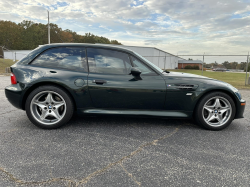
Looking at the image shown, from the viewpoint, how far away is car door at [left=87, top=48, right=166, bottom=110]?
3.08 meters

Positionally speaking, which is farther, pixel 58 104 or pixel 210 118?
pixel 210 118

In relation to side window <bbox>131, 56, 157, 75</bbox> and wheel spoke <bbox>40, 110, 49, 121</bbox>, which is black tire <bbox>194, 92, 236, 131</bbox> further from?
wheel spoke <bbox>40, 110, 49, 121</bbox>

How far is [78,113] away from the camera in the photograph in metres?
3.20

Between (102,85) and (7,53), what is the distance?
53584mm

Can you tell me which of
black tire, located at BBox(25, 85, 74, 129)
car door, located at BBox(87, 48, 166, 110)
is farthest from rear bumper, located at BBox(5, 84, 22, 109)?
car door, located at BBox(87, 48, 166, 110)

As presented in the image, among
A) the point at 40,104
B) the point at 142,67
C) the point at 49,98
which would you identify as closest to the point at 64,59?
the point at 49,98

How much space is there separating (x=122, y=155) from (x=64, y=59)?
199 centimetres

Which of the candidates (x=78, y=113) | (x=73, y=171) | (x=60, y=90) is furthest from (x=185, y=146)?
(x=60, y=90)

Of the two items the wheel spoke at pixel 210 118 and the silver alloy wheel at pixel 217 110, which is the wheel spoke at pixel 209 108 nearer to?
the silver alloy wheel at pixel 217 110

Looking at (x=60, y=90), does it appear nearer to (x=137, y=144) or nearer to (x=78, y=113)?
(x=78, y=113)

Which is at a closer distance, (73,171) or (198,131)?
(73,171)

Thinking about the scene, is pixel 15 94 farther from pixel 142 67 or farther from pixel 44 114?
pixel 142 67

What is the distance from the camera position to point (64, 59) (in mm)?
3221

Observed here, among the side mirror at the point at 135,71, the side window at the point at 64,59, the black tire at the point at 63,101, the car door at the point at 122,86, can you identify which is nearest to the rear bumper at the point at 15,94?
the black tire at the point at 63,101
